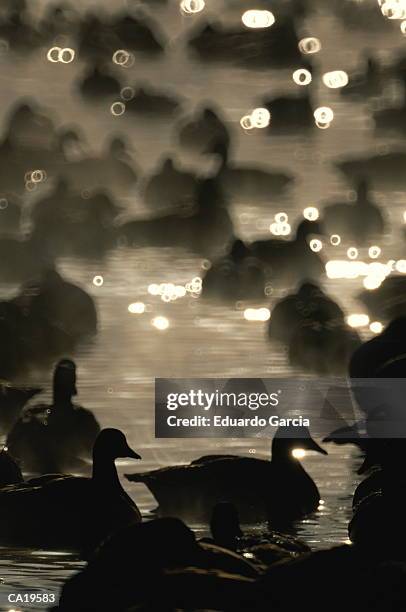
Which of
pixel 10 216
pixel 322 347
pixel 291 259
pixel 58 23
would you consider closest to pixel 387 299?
pixel 322 347

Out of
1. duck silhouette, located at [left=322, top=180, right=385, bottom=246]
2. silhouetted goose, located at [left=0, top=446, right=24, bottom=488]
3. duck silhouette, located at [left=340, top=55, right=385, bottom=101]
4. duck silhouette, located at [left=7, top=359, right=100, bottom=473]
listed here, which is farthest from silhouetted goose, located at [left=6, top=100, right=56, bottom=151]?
silhouetted goose, located at [left=0, top=446, right=24, bottom=488]

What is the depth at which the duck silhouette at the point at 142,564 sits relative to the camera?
9.21m

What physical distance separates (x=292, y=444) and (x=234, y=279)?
8907mm

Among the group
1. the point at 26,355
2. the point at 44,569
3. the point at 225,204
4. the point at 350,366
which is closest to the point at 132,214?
the point at 225,204

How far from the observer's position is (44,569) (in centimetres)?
1153

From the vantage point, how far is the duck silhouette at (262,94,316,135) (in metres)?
39.8

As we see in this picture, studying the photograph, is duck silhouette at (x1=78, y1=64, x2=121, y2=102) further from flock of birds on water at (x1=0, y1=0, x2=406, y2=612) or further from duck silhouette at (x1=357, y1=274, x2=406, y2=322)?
duck silhouette at (x1=357, y1=274, x2=406, y2=322)

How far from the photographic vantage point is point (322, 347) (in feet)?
66.0

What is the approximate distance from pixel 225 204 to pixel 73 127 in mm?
9207

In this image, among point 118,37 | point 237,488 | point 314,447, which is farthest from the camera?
point 118,37

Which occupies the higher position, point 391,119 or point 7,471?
point 391,119

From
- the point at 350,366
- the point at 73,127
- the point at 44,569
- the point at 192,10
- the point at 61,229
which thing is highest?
the point at 192,10

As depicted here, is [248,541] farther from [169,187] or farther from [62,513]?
[169,187]

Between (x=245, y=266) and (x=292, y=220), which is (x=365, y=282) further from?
(x=292, y=220)
